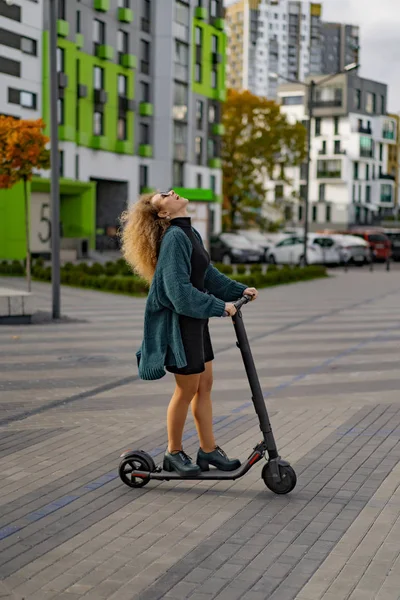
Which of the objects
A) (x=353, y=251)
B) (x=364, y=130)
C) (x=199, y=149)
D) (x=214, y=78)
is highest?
(x=214, y=78)

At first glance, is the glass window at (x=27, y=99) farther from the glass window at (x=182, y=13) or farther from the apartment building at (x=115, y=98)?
the glass window at (x=182, y=13)

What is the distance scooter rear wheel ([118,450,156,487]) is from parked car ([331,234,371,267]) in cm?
3463

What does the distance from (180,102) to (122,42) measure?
6.03 meters

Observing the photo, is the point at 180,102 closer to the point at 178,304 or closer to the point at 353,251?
the point at 353,251

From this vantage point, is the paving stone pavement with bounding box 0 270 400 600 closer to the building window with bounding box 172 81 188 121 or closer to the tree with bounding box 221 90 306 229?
the building window with bounding box 172 81 188 121

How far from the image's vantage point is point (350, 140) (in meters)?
92.8

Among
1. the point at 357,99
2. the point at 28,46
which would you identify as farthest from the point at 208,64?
the point at 357,99

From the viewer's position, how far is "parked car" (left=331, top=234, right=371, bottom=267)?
4013 cm

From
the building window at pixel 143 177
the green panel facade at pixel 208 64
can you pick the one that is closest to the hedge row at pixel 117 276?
the building window at pixel 143 177

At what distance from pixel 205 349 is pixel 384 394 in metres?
3.93

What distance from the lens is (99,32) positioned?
1922 inches

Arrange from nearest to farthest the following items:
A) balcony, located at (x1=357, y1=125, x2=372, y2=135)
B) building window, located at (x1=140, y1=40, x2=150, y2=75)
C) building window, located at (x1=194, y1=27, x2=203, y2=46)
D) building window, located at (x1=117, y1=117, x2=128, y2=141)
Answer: building window, located at (x1=117, y1=117, x2=128, y2=141) < building window, located at (x1=140, y1=40, x2=150, y2=75) < building window, located at (x1=194, y1=27, x2=203, y2=46) < balcony, located at (x1=357, y1=125, x2=372, y2=135)

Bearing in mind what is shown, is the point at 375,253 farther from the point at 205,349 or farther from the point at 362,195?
the point at 362,195

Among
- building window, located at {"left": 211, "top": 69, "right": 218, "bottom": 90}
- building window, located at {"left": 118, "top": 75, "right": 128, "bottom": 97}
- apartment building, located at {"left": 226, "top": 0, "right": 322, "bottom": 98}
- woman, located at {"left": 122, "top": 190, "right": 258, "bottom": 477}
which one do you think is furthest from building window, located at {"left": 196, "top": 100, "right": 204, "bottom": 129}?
apartment building, located at {"left": 226, "top": 0, "right": 322, "bottom": 98}
